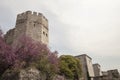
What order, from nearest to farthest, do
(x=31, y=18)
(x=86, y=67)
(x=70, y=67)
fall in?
(x=31, y=18) < (x=70, y=67) < (x=86, y=67)

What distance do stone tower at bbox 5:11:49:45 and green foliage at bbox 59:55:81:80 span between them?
11.0 feet

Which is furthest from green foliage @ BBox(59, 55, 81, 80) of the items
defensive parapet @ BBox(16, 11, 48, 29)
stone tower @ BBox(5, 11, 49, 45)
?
defensive parapet @ BBox(16, 11, 48, 29)

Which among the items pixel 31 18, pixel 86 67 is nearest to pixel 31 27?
pixel 31 18

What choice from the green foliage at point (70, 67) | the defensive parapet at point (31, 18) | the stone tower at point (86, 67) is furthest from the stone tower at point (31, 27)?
the stone tower at point (86, 67)

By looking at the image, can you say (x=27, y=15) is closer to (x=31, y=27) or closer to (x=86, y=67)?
(x=31, y=27)

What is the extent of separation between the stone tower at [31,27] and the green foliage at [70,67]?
3.34m

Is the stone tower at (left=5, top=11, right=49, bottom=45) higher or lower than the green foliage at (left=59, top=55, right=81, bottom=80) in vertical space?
higher

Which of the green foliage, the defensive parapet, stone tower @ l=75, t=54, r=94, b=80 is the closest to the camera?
the green foliage

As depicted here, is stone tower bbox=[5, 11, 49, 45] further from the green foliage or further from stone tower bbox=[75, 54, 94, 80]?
stone tower bbox=[75, 54, 94, 80]

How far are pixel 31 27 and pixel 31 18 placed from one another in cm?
141

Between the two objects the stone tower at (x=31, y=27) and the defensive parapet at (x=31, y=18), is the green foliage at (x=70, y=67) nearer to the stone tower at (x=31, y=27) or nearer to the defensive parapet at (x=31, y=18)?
the stone tower at (x=31, y=27)

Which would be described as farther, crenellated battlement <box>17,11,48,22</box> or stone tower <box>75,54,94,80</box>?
stone tower <box>75,54,94,80</box>

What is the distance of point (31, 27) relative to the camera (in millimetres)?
23422

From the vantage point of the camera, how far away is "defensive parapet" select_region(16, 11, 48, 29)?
24078 millimetres
